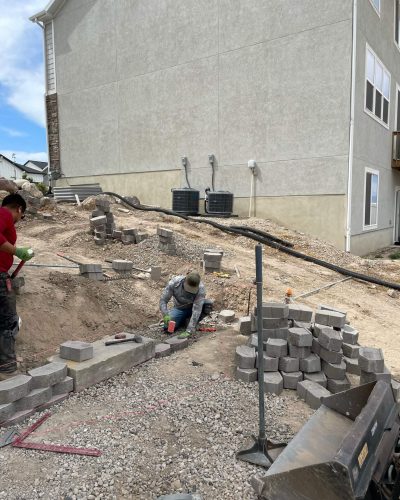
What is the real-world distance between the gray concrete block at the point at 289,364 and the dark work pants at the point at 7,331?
2930 mm

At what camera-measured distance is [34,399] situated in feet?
12.3

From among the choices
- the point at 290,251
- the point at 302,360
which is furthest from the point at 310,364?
the point at 290,251

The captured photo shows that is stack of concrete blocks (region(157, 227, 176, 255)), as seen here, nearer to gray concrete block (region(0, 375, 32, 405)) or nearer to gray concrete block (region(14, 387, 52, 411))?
gray concrete block (region(14, 387, 52, 411))

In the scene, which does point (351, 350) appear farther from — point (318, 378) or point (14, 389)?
point (14, 389)

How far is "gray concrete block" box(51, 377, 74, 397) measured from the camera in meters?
4.01

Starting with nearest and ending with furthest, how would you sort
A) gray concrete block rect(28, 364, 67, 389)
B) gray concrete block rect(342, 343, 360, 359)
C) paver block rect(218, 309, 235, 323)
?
gray concrete block rect(28, 364, 67, 389) → gray concrete block rect(342, 343, 360, 359) → paver block rect(218, 309, 235, 323)

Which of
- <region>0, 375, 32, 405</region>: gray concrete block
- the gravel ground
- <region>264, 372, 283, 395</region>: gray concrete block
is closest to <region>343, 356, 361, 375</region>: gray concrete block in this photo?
<region>264, 372, 283, 395</region>: gray concrete block

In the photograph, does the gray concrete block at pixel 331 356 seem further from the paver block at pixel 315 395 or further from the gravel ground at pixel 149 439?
the gravel ground at pixel 149 439

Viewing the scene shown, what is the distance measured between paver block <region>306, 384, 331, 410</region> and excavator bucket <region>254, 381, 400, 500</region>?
954 mm

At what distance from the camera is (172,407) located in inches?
156

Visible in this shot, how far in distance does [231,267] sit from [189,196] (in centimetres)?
588

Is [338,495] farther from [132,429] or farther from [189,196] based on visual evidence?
[189,196]

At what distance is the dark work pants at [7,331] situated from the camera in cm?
430

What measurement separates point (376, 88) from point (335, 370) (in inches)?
481
